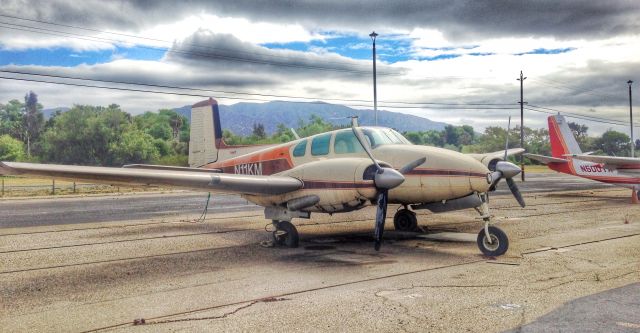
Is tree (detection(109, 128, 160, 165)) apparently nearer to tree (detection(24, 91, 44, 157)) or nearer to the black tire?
tree (detection(24, 91, 44, 157))

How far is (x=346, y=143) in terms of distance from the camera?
42.2 feet

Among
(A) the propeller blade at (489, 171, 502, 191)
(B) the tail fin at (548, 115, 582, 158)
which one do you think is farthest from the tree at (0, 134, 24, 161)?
(A) the propeller blade at (489, 171, 502, 191)

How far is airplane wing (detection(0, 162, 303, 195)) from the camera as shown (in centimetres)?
863

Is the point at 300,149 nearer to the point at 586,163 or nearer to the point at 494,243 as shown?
the point at 494,243

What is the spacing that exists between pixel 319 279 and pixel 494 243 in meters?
4.42

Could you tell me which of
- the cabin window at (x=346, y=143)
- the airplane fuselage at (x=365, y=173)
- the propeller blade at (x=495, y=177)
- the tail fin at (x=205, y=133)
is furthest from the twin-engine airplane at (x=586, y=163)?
the tail fin at (x=205, y=133)

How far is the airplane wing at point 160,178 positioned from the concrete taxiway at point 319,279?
1.65 metres

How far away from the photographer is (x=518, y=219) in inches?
695

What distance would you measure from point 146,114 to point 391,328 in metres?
145

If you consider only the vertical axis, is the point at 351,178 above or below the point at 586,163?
above

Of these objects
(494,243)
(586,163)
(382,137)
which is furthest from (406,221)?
(586,163)

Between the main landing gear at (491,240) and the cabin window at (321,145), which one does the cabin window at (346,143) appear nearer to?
the cabin window at (321,145)

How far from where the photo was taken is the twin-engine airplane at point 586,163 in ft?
80.6

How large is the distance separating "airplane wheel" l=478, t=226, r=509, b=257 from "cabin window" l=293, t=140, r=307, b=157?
535 centimetres
